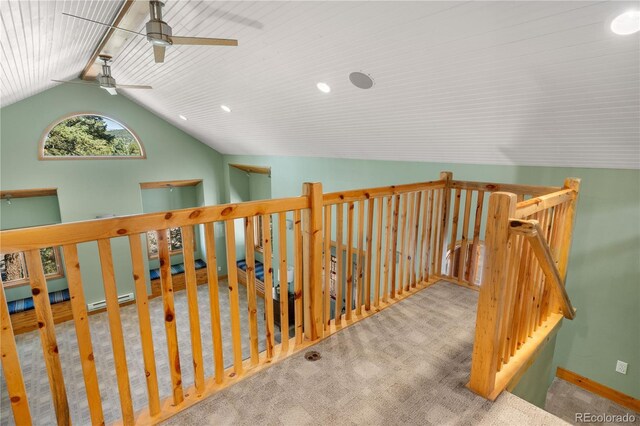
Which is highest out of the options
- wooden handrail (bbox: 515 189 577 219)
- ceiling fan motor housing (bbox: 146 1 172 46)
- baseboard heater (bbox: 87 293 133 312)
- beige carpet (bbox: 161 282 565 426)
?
ceiling fan motor housing (bbox: 146 1 172 46)

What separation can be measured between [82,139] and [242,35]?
561cm

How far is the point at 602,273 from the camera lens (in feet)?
10.9

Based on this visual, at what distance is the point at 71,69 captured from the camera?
506 cm

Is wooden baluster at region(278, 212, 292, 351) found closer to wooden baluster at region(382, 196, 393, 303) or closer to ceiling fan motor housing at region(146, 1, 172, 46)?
wooden baluster at region(382, 196, 393, 303)

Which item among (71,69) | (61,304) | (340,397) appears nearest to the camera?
(340,397)

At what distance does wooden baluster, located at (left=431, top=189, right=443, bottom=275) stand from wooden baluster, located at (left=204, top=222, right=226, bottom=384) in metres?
2.12

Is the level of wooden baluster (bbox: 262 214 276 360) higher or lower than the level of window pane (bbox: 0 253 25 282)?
higher

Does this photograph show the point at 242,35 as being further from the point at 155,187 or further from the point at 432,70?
the point at 155,187

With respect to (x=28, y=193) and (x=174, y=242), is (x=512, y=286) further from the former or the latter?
(x=174, y=242)

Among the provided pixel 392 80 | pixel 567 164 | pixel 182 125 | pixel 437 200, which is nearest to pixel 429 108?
pixel 392 80

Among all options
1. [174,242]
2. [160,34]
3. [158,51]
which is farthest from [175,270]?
[160,34]

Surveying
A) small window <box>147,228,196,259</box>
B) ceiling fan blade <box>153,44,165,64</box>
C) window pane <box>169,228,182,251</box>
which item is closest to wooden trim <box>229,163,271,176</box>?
small window <box>147,228,196,259</box>

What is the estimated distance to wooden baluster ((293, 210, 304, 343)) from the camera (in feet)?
6.39

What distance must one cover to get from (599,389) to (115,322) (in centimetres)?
475
